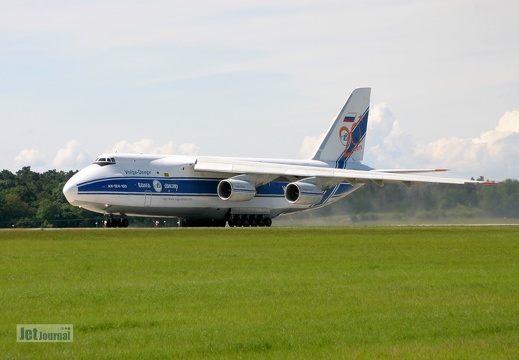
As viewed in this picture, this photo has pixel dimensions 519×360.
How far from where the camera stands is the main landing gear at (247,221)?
4566cm

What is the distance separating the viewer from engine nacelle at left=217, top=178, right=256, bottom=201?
43344 mm

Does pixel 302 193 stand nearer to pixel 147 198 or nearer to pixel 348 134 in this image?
pixel 147 198

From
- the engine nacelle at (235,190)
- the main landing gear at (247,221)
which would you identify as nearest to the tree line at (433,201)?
the main landing gear at (247,221)

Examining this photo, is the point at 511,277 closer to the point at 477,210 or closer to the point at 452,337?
the point at 452,337

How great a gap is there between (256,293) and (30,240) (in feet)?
53.0

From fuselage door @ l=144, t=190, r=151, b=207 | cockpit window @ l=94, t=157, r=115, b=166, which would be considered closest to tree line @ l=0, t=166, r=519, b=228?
fuselage door @ l=144, t=190, r=151, b=207

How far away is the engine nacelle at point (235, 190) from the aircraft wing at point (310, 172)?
50cm

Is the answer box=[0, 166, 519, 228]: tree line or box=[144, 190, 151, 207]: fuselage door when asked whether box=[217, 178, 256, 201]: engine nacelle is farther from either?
box=[0, 166, 519, 228]: tree line

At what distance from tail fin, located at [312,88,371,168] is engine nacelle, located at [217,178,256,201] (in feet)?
25.2

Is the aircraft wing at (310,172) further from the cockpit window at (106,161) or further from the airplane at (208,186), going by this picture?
the cockpit window at (106,161)

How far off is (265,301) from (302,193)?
2898cm

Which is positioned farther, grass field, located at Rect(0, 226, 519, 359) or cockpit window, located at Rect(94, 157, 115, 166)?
cockpit window, located at Rect(94, 157, 115, 166)

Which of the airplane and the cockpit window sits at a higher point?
the cockpit window

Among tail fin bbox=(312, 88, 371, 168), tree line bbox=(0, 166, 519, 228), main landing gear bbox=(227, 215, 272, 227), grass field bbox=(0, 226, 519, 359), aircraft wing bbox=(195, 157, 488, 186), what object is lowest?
grass field bbox=(0, 226, 519, 359)
